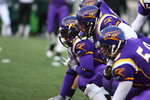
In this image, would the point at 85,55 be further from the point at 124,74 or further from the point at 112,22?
the point at 124,74

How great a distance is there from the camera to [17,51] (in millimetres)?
11055

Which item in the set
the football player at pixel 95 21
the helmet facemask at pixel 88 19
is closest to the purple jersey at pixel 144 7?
the football player at pixel 95 21

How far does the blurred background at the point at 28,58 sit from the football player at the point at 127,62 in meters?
1.76

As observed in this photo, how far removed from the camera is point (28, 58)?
32.1ft

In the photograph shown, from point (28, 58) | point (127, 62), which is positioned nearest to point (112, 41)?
point (127, 62)

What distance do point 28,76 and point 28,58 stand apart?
8.03ft

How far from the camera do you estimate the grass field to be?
5.86 m

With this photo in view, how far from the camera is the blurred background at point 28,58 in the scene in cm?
611

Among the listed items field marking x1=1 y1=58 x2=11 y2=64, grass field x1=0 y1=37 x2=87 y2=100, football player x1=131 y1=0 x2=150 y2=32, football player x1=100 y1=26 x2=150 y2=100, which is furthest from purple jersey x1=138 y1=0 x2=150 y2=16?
field marking x1=1 y1=58 x2=11 y2=64

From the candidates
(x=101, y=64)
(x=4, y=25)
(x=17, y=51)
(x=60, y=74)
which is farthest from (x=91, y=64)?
(x=4, y=25)

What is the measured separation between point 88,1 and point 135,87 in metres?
1.64

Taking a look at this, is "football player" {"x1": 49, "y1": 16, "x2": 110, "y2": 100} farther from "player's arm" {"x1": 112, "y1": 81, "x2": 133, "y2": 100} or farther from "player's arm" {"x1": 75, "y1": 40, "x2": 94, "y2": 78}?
"player's arm" {"x1": 112, "y1": 81, "x2": 133, "y2": 100}

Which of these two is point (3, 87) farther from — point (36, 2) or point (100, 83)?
point (36, 2)

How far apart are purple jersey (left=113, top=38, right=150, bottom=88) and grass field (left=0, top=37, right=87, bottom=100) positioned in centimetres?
180
